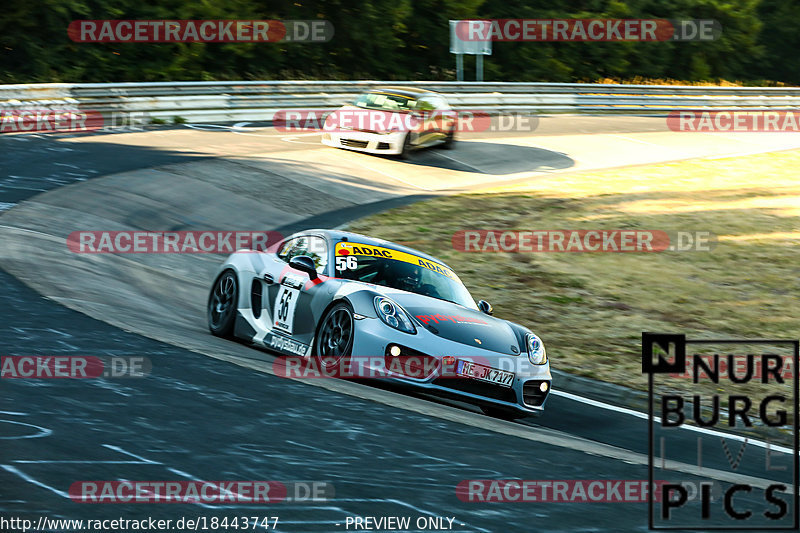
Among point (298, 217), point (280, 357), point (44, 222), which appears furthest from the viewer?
point (298, 217)

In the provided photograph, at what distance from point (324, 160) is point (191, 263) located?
790 cm

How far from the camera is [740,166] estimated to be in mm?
25719

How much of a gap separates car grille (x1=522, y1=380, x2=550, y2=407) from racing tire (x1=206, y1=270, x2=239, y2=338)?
3.16m

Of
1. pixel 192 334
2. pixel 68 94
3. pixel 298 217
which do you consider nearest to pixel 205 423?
pixel 192 334

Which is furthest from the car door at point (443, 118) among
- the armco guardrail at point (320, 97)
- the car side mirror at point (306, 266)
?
the car side mirror at point (306, 266)

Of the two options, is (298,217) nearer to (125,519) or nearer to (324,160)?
(324,160)

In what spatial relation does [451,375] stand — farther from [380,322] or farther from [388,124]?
[388,124]

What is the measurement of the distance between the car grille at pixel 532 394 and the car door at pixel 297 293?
6.22 feet

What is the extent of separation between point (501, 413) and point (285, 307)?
2.23 meters

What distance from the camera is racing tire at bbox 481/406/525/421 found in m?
8.27

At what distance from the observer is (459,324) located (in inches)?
334

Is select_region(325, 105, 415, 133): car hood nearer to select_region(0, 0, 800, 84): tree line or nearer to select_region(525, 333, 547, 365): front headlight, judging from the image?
select_region(0, 0, 800, 84): tree line

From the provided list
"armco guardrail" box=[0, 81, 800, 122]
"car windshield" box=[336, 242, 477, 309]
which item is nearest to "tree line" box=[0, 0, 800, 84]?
"armco guardrail" box=[0, 81, 800, 122]

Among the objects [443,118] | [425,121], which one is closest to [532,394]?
[425,121]
